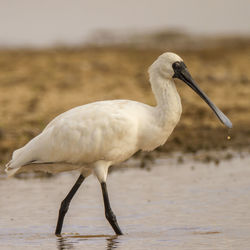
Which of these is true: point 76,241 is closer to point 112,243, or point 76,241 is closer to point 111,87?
point 112,243

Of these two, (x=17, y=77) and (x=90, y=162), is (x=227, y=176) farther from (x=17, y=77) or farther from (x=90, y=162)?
(x=17, y=77)

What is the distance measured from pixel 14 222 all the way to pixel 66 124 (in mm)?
1386

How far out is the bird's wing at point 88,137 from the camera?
8133 mm

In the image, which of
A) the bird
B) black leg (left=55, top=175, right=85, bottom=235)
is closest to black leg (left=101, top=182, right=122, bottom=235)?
the bird

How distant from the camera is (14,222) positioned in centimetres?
893

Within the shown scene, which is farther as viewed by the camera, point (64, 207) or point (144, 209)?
point (144, 209)

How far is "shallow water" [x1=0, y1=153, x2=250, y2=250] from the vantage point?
7.96 metres

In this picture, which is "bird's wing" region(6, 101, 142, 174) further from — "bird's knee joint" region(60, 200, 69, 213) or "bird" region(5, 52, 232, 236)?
"bird's knee joint" region(60, 200, 69, 213)

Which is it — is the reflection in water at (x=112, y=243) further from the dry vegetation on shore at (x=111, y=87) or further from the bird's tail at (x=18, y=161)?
the dry vegetation on shore at (x=111, y=87)

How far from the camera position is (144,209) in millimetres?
9414

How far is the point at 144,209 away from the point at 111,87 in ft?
31.0

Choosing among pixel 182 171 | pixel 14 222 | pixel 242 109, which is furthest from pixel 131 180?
pixel 242 109

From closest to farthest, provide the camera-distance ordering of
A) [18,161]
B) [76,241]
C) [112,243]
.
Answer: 1. [112,243]
2. [76,241]
3. [18,161]

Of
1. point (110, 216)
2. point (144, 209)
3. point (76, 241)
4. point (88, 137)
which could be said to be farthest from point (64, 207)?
point (144, 209)
